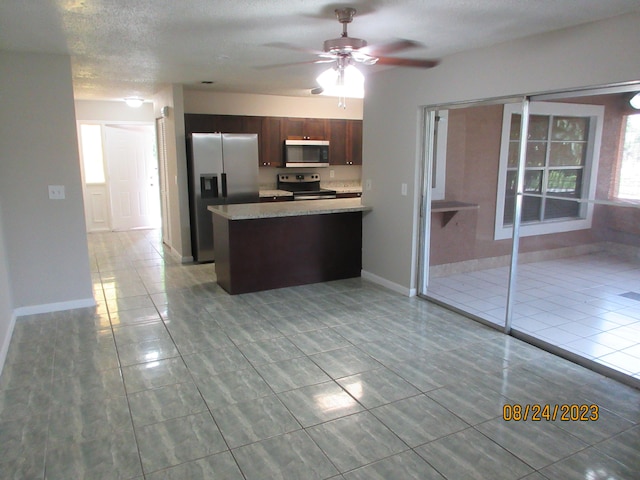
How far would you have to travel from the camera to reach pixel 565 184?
12.3 ft

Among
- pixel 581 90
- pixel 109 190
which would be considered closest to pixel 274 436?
pixel 581 90

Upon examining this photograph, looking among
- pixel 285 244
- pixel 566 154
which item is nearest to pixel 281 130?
pixel 285 244

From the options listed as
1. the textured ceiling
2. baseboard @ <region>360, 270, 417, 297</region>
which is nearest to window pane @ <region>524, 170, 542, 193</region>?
the textured ceiling

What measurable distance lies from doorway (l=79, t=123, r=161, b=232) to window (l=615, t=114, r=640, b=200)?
7581mm

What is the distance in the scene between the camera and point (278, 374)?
3.02 metres

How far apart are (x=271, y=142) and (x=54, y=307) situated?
12.7 feet

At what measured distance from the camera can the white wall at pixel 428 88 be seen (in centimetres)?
279

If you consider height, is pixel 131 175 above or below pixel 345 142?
below

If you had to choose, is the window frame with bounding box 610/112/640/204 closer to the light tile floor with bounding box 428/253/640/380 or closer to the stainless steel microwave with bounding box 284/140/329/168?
the light tile floor with bounding box 428/253/640/380

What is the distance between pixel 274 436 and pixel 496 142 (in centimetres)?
430

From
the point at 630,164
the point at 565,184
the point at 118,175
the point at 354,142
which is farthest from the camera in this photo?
the point at 118,175
